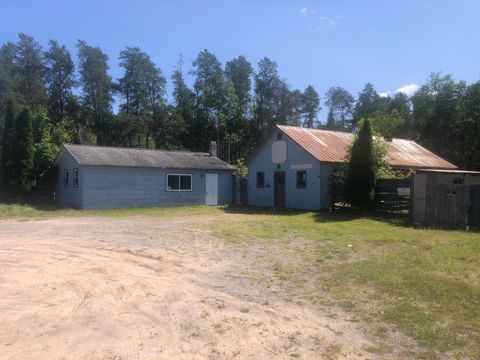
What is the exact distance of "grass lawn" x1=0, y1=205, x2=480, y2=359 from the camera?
5.20 m

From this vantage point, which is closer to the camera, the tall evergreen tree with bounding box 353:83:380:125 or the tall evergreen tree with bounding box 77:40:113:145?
the tall evergreen tree with bounding box 77:40:113:145

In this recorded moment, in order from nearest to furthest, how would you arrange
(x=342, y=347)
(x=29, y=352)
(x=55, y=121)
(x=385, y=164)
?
(x=29, y=352) → (x=342, y=347) → (x=385, y=164) → (x=55, y=121)

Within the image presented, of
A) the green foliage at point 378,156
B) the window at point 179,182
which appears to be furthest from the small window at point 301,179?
the window at point 179,182

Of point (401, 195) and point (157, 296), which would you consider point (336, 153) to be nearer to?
point (401, 195)

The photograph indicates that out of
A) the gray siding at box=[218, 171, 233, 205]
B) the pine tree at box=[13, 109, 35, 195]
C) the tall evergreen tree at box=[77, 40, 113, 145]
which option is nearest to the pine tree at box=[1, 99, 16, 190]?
the pine tree at box=[13, 109, 35, 195]

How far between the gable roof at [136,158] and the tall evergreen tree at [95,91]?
81.4 feet

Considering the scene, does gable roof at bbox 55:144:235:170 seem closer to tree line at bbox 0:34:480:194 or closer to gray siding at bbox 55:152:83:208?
gray siding at bbox 55:152:83:208

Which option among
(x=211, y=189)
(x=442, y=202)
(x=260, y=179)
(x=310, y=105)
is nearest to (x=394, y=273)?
(x=442, y=202)

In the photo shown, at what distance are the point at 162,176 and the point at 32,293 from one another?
65.7 feet

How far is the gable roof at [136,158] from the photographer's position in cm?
2438

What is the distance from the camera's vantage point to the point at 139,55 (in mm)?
54312

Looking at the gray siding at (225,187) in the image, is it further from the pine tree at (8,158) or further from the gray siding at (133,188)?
the pine tree at (8,158)

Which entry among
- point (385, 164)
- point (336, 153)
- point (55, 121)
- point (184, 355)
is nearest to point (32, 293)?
point (184, 355)

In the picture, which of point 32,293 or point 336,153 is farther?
point 336,153
